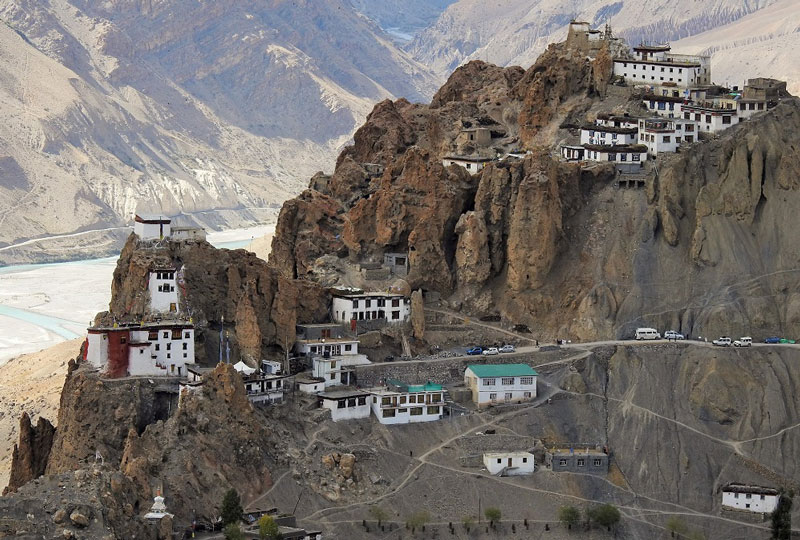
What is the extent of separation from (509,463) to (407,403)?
624cm

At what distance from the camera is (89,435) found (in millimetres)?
94438

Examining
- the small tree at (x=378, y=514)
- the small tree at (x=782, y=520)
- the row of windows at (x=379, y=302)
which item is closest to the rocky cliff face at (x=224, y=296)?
the row of windows at (x=379, y=302)

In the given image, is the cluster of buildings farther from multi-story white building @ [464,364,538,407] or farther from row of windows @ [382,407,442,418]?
row of windows @ [382,407,442,418]

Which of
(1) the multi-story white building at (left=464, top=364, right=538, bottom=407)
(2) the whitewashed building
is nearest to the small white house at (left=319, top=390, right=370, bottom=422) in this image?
(1) the multi-story white building at (left=464, top=364, right=538, bottom=407)

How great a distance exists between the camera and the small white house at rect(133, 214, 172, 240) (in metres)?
104

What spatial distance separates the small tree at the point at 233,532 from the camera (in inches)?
3351

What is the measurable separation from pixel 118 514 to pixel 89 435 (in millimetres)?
12426

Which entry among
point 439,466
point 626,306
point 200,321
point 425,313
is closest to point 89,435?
point 200,321

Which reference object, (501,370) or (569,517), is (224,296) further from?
(569,517)

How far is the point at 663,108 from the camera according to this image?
119 m

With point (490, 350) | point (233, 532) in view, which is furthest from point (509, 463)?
point (233, 532)

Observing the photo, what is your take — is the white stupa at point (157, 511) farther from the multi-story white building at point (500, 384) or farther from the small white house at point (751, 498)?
the small white house at point (751, 498)

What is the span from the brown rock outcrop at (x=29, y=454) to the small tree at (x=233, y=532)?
16.5 meters

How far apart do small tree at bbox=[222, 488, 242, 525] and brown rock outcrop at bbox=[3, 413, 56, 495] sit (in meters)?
14.8
